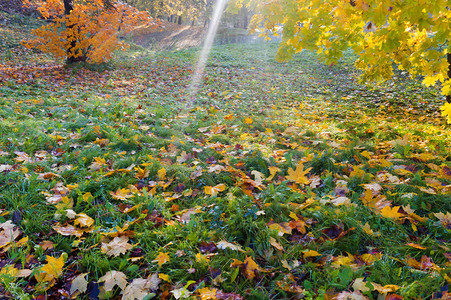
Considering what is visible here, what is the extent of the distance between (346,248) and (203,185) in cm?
138

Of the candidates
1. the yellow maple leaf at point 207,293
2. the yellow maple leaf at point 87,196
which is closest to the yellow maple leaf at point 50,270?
the yellow maple leaf at point 87,196

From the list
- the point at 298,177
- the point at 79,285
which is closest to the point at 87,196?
the point at 79,285

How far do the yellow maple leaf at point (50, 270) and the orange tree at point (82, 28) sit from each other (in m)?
9.10

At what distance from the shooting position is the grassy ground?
1.53 metres

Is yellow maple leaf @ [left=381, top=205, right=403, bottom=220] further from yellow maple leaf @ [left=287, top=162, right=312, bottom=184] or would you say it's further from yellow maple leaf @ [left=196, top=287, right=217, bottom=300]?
yellow maple leaf @ [left=196, top=287, right=217, bottom=300]

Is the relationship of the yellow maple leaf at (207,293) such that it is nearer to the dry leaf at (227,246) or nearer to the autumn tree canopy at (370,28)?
the dry leaf at (227,246)

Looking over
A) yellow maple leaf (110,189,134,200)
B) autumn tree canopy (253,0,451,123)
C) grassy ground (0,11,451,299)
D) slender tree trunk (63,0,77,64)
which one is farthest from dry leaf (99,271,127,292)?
slender tree trunk (63,0,77,64)

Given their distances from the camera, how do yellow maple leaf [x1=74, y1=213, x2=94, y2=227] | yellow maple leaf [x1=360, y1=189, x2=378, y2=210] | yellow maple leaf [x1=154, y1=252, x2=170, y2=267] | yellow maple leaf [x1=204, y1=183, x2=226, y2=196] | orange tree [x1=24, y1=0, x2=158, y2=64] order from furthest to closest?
orange tree [x1=24, y1=0, x2=158, y2=64]
yellow maple leaf [x1=204, y1=183, x2=226, y2=196]
yellow maple leaf [x1=360, y1=189, x2=378, y2=210]
yellow maple leaf [x1=74, y1=213, x2=94, y2=227]
yellow maple leaf [x1=154, y1=252, x2=170, y2=267]

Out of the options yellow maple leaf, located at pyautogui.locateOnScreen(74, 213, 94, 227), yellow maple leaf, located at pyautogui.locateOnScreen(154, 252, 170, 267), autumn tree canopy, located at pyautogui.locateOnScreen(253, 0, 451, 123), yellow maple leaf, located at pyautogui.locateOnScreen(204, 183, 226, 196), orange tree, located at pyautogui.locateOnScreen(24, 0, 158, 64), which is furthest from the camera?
orange tree, located at pyautogui.locateOnScreen(24, 0, 158, 64)

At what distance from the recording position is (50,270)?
1534 mm

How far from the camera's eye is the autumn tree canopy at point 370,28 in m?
2.50

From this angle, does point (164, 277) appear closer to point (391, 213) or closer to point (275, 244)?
point (275, 244)

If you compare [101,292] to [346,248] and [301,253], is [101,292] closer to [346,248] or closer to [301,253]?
[301,253]

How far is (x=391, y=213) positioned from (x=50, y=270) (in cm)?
235
